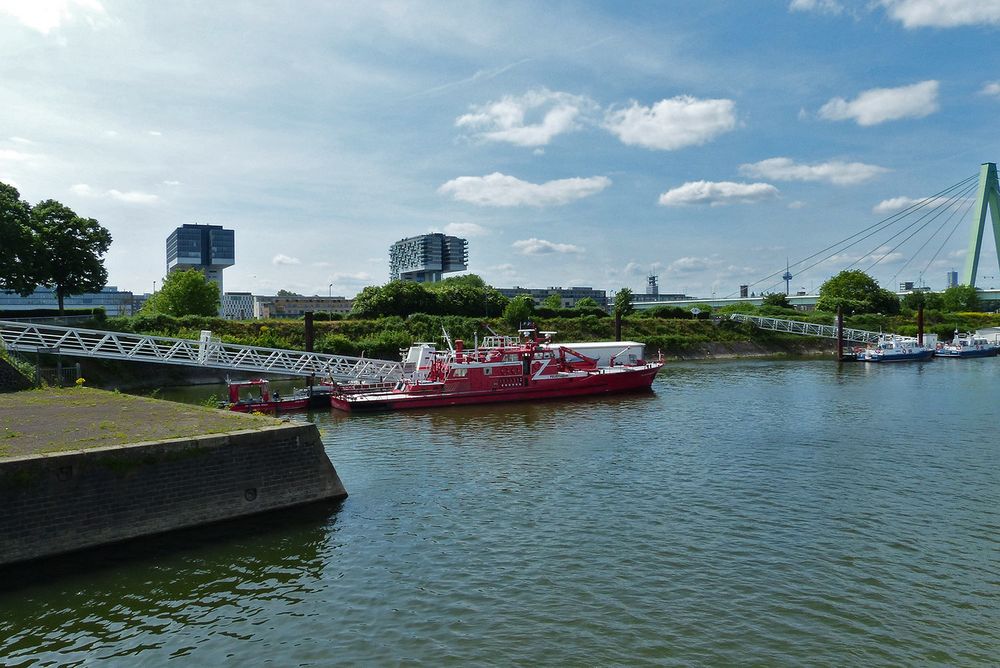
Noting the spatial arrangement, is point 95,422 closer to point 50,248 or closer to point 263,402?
point 263,402

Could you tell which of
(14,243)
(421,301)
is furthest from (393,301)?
(14,243)

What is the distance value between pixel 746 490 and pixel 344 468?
50.6 feet

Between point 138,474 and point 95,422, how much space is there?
538 centimetres

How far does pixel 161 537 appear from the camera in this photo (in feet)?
57.5

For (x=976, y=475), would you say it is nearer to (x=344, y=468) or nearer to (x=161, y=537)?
(x=344, y=468)

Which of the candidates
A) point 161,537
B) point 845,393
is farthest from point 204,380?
point 845,393

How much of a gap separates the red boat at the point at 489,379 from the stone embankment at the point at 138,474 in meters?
22.8

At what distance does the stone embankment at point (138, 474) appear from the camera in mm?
15539

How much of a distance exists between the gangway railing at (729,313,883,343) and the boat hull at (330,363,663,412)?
56623 mm

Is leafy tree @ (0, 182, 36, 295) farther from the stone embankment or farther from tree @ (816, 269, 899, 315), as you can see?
tree @ (816, 269, 899, 315)

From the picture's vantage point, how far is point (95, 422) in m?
20.9

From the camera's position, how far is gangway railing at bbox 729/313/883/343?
102438mm

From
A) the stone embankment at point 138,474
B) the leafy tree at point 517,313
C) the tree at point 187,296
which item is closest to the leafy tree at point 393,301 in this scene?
the leafy tree at point 517,313

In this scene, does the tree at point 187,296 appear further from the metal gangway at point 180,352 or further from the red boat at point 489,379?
the red boat at point 489,379
